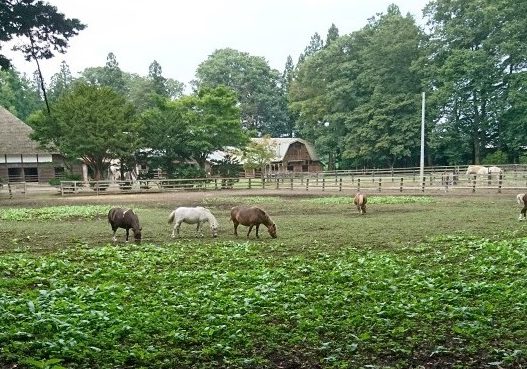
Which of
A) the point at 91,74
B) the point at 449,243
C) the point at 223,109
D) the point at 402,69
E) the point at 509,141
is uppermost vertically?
the point at 91,74

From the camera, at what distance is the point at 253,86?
277 feet

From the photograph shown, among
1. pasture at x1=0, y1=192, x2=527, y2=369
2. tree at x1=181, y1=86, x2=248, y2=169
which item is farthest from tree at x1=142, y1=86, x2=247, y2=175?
pasture at x1=0, y1=192, x2=527, y2=369

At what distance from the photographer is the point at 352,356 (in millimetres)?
5074

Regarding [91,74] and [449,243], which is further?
[91,74]

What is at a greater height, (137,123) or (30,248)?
(137,123)

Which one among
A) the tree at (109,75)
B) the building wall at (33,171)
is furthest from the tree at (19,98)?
the building wall at (33,171)

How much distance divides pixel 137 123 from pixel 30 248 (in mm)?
29136

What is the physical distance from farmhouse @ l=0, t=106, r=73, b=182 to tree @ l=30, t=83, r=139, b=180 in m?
5.52

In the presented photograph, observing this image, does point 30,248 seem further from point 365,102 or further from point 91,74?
point 91,74

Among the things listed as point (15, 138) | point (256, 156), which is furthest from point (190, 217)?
point (256, 156)

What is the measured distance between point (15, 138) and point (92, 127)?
478 inches

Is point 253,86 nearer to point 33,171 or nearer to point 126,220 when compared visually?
point 33,171

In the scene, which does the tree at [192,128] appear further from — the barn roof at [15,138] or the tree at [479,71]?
the tree at [479,71]

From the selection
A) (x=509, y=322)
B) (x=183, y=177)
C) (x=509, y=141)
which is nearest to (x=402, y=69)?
(x=509, y=141)
